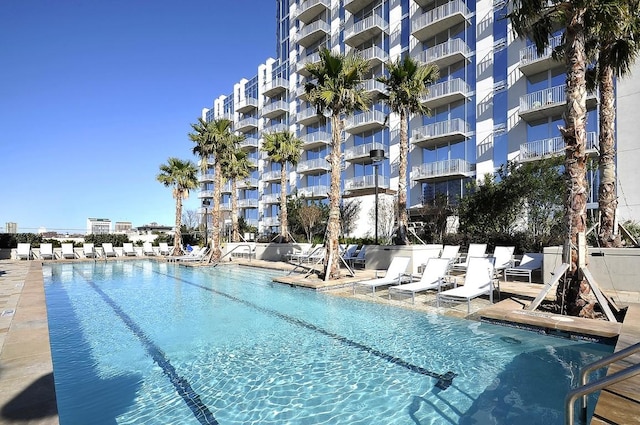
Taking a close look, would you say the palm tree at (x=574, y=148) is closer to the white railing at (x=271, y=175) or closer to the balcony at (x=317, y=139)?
the balcony at (x=317, y=139)

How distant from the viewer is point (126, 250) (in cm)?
2661

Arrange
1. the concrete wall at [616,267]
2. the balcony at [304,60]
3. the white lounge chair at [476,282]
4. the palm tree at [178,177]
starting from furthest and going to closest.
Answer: the balcony at [304,60], the palm tree at [178,177], the concrete wall at [616,267], the white lounge chair at [476,282]

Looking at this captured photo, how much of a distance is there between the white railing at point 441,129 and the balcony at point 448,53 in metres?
4.09

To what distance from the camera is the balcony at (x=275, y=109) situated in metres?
40.2

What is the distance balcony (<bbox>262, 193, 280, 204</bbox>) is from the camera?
39391mm

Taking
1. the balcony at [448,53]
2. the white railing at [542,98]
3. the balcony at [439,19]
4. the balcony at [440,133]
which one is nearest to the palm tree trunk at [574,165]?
the white railing at [542,98]

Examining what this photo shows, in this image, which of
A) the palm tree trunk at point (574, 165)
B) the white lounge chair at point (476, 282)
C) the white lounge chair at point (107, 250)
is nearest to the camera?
the palm tree trunk at point (574, 165)

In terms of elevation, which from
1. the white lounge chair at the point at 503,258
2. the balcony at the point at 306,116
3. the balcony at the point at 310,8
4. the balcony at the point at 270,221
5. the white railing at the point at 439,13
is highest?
the balcony at the point at 310,8

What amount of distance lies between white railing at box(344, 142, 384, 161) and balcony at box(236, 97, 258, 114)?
718 inches

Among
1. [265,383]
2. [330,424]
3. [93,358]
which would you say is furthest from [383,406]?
[93,358]

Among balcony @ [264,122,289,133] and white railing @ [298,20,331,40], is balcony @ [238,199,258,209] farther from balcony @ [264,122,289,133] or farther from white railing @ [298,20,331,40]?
white railing @ [298,20,331,40]

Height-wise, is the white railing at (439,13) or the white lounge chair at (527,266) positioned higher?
the white railing at (439,13)

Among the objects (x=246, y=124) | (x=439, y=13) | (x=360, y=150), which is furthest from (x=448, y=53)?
(x=246, y=124)

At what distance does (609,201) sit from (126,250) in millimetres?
27735
